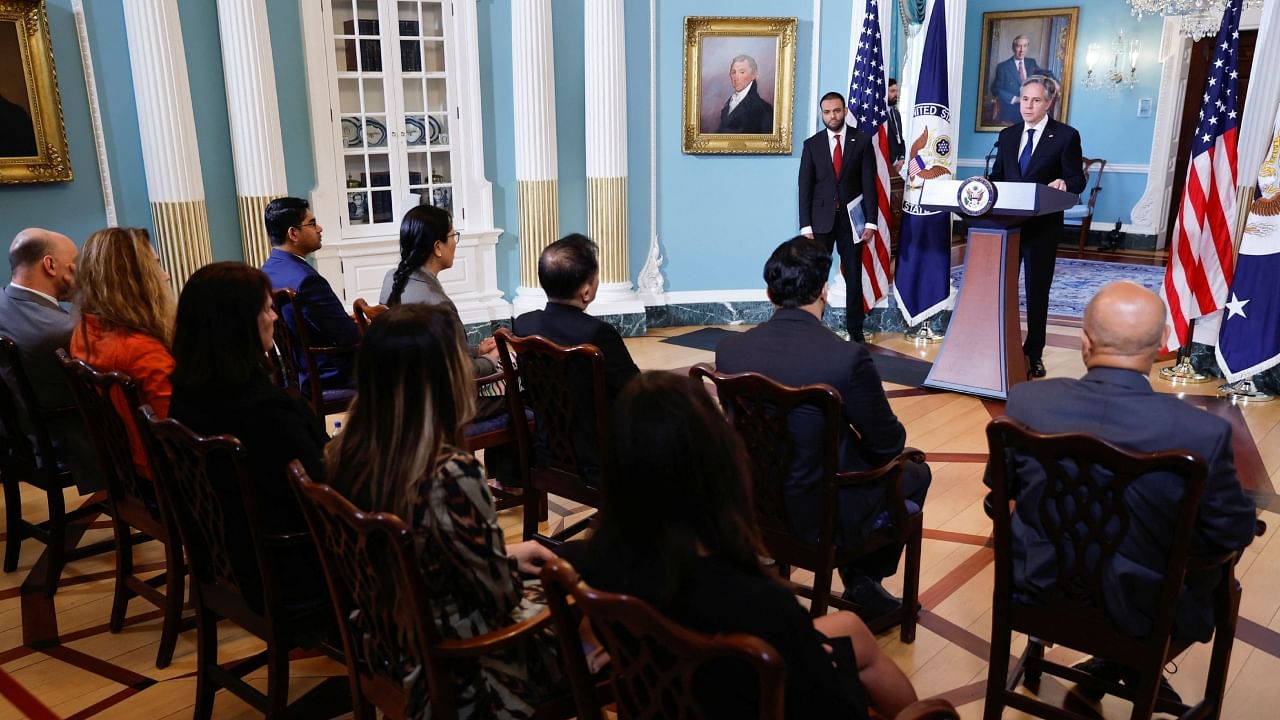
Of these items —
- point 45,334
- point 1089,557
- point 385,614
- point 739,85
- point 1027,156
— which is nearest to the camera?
point 385,614

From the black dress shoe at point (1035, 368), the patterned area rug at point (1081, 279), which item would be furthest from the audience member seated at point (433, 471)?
the patterned area rug at point (1081, 279)

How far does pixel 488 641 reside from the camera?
1.74m

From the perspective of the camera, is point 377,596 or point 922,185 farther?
point 922,185

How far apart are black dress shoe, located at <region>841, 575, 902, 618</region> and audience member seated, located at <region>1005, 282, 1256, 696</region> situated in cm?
79

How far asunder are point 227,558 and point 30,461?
1480 millimetres

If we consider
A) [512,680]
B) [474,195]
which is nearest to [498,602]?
[512,680]

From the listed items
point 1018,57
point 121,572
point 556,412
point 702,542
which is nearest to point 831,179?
point 556,412

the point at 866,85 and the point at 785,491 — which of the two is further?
the point at 866,85

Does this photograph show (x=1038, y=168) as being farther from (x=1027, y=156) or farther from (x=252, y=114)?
(x=252, y=114)

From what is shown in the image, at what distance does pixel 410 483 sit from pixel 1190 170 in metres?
5.41

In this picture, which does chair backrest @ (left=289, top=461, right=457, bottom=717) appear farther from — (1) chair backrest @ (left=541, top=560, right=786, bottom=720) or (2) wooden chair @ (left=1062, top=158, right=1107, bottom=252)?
(2) wooden chair @ (left=1062, top=158, right=1107, bottom=252)

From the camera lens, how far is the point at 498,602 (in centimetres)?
180

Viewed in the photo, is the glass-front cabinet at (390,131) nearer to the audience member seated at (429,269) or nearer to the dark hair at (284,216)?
the dark hair at (284,216)

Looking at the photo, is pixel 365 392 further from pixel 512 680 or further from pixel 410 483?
pixel 512 680
